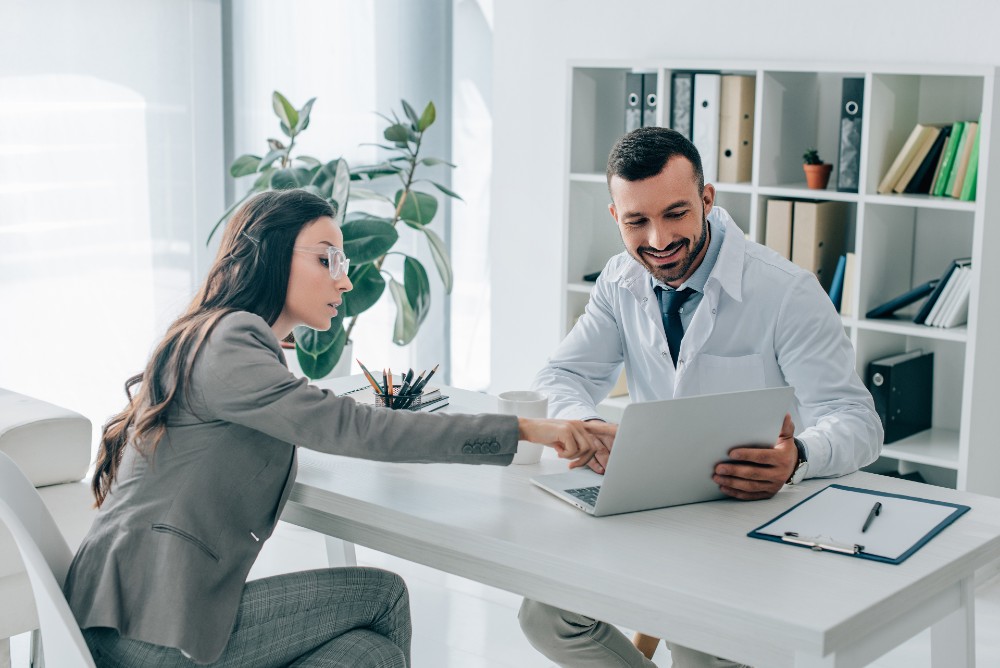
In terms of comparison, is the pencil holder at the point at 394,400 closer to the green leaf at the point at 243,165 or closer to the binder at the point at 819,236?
the binder at the point at 819,236

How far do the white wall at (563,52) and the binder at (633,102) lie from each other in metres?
0.08

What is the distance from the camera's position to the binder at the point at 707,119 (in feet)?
12.0

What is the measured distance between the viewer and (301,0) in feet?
16.1

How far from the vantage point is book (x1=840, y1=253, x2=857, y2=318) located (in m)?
3.51

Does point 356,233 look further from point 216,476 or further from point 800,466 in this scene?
point 800,466

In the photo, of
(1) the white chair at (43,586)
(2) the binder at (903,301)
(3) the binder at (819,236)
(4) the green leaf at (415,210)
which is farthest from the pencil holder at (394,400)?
(4) the green leaf at (415,210)

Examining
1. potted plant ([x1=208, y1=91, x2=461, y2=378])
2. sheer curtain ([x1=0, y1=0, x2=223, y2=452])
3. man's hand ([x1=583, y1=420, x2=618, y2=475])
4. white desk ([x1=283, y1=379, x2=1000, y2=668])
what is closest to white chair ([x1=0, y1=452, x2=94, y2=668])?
white desk ([x1=283, y1=379, x2=1000, y2=668])

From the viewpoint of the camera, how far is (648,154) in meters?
2.24

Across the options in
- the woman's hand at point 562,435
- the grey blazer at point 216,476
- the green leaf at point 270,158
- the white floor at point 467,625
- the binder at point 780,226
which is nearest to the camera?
the grey blazer at point 216,476

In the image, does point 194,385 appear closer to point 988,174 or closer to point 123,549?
point 123,549

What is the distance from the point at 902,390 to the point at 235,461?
7.72 ft

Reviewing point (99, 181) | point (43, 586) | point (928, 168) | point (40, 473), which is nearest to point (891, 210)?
point (928, 168)

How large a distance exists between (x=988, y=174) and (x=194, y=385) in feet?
7.57

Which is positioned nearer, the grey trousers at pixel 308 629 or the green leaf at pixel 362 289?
the grey trousers at pixel 308 629
